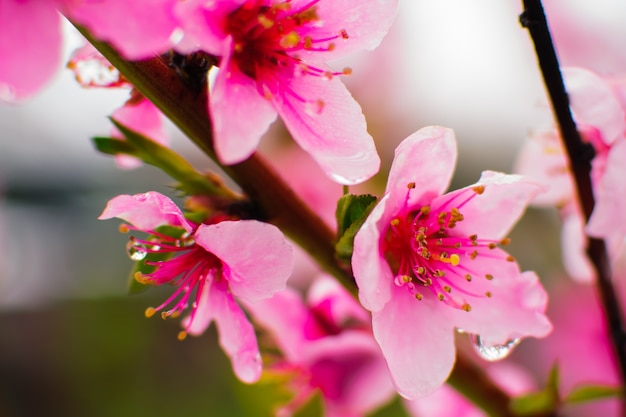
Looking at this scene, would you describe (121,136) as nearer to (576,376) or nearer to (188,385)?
(576,376)

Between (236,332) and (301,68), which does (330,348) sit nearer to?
(236,332)

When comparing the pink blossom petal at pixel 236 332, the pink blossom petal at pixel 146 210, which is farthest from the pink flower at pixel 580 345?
the pink blossom petal at pixel 146 210

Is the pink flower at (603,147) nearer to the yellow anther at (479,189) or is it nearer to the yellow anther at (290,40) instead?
the yellow anther at (479,189)

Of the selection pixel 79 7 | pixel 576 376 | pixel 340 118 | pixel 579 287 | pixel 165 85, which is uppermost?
pixel 79 7

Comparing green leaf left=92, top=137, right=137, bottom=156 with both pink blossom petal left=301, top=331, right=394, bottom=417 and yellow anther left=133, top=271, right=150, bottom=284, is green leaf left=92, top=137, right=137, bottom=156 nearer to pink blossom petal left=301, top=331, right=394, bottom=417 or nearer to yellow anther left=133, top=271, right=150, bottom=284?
yellow anther left=133, top=271, right=150, bottom=284

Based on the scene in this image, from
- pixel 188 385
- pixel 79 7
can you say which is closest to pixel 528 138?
pixel 79 7

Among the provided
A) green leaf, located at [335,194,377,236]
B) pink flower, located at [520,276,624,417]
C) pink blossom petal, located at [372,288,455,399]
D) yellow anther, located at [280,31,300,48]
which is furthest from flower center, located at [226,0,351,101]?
pink flower, located at [520,276,624,417]
